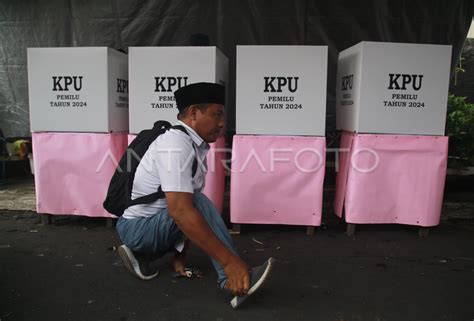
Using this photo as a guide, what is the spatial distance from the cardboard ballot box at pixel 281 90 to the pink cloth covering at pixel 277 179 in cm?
11

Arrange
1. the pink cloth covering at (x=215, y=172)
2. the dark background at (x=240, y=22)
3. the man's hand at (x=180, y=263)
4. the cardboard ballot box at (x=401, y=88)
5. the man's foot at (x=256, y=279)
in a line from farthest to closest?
the dark background at (x=240, y=22) < the pink cloth covering at (x=215, y=172) < the cardboard ballot box at (x=401, y=88) < the man's hand at (x=180, y=263) < the man's foot at (x=256, y=279)

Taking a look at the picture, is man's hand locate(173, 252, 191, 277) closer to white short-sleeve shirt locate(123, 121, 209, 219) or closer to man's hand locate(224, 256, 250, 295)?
white short-sleeve shirt locate(123, 121, 209, 219)

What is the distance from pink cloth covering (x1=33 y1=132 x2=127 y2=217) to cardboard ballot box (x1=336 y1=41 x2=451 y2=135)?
232cm

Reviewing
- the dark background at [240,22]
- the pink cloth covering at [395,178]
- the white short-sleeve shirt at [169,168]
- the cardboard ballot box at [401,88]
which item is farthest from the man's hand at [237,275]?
the dark background at [240,22]

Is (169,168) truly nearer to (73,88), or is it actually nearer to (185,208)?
(185,208)

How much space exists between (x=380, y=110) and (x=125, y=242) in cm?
238

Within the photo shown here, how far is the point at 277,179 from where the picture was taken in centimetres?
366

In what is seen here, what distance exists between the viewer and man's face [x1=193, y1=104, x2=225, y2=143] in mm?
2395

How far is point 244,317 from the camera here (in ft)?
7.61

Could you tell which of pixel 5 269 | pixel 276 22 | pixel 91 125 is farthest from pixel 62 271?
pixel 276 22

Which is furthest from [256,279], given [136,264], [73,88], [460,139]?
[460,139]

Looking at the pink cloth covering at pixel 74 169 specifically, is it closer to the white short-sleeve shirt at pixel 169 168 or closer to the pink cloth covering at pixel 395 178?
the white short-sleeve shirt at pixel 169 168

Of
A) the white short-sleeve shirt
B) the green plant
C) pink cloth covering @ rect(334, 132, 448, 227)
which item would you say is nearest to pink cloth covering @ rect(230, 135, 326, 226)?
pink cloth covering @ rect(334, 132, 448, 227)

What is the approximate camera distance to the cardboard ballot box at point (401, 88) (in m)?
3.47
